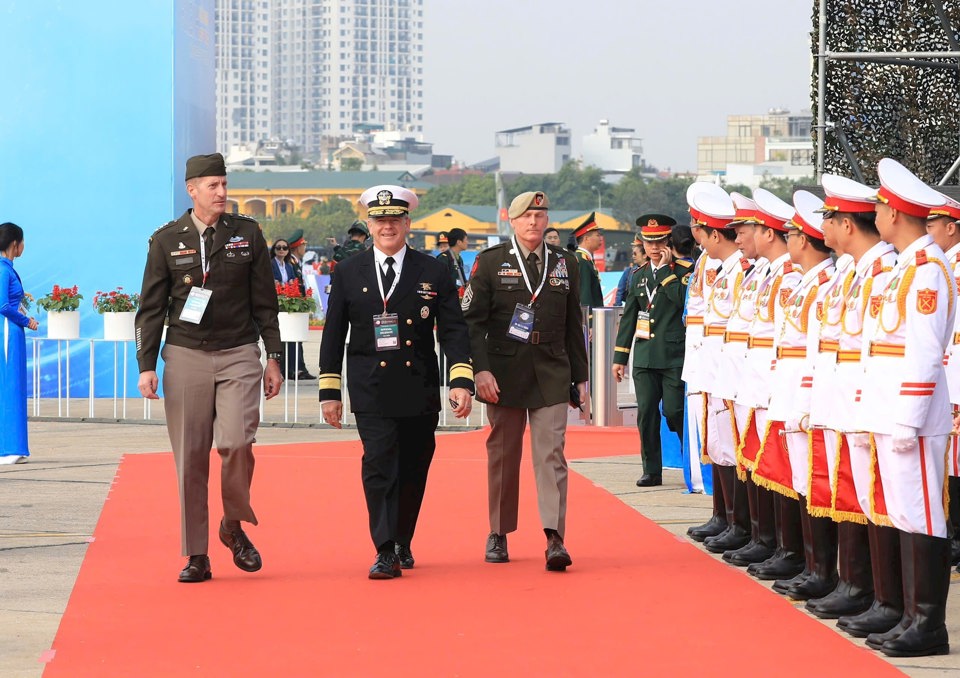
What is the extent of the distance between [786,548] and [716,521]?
1.16m

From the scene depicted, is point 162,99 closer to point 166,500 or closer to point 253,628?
point 166,500

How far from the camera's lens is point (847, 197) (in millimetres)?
6543

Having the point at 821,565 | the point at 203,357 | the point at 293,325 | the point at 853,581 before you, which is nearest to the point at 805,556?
the point at 821,565

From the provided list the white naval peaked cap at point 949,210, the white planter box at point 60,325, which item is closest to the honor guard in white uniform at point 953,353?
the white naval peaked cap at point 949,210

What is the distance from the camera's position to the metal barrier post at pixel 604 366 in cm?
1505

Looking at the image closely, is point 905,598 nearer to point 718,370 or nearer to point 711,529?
point 718,370

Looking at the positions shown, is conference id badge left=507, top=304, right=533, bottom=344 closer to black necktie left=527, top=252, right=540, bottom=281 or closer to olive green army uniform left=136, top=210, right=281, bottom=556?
black necktie left=527, top=252, right=540, bottom=281

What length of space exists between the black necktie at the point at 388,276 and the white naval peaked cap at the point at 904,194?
257cm

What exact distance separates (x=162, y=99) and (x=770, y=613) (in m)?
12.4

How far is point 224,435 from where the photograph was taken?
7.56 meters

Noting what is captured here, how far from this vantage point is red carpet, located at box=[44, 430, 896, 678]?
5953mm

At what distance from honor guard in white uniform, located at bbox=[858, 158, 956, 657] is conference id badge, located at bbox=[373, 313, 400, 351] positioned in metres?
2.44

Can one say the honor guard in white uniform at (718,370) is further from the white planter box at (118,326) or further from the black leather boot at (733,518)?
the white planter box at (118,326)

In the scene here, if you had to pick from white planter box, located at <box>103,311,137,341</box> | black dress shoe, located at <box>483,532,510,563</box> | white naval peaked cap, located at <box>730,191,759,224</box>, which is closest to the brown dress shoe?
black dress shoe, located at <box>483,532,510,563</box>
